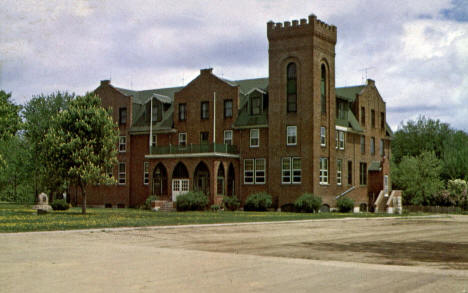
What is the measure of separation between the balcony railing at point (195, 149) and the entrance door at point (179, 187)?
2.77 meters

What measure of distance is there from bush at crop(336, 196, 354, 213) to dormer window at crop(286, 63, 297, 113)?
9113 millimetres

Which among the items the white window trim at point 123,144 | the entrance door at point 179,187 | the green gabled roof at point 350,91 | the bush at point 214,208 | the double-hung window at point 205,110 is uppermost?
the green gabled roof at point 350,91

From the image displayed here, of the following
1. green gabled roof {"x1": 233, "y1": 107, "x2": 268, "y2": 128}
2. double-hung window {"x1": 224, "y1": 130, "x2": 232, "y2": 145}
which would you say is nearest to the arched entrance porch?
double-hung window {"x1": 224, "y1": 130, "x2": 232, "y2": 145}

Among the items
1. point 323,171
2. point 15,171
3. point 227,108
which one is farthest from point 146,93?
point 323,171

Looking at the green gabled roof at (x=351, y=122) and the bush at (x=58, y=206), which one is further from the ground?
the green gabled roof at (x=351, y=122)

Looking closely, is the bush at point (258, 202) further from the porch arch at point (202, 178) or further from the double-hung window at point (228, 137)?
→ the double-hung window at point (228, 137)

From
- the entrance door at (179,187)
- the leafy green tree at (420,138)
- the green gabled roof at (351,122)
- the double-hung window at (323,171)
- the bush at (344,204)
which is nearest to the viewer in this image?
the bush at (344,204)

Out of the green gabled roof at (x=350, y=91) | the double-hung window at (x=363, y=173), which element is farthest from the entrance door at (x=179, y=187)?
the green gabled roof at (x=350, y=91)

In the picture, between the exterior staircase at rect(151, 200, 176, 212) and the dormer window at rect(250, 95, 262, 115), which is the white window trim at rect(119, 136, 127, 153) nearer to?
the exterior staircase at rect(151, 200, 176, 212)

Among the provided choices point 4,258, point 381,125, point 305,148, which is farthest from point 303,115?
point 4,258

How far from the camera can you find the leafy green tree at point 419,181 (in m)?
67.4

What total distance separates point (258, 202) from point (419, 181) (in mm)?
24907

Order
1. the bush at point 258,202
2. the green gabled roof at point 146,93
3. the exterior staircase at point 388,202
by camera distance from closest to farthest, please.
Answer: the bush at point 258,202
the exterior staircase at point 388,202
the green gabled roof at point 146,93

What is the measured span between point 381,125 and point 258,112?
1723 cm
